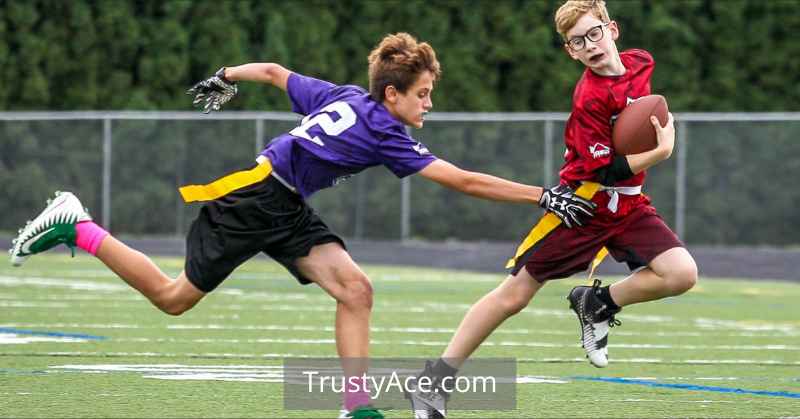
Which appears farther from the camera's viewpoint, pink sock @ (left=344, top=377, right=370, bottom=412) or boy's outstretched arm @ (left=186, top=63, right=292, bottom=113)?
boy's outstretched arm @ (left=186, top=63, right=292, bottom=113)

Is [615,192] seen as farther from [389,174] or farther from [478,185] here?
[389,174]

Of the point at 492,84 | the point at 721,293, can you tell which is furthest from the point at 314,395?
the point at 492,84

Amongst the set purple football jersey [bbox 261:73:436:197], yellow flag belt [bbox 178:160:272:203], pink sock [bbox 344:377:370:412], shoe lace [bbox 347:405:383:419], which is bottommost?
shoe lace [bbox 347:405:383:419]

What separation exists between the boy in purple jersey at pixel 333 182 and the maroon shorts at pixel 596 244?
28 centimetres

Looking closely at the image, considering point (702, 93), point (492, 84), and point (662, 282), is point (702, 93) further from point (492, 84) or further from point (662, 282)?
point (662, 282)

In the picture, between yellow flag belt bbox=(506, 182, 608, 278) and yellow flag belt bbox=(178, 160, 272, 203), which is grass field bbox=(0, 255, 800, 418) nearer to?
yellow flag belt bbox=(506, 182, 608, 278)

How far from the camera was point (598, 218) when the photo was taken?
7.63 metres

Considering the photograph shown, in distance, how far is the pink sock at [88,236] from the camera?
757cm

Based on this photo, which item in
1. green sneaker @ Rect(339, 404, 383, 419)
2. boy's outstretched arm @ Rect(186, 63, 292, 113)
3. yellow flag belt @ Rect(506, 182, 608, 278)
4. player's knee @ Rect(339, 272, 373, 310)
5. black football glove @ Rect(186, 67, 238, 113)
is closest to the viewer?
green sneaker @ Rect(339, 404, 383, 419)

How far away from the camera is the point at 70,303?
1358 cm

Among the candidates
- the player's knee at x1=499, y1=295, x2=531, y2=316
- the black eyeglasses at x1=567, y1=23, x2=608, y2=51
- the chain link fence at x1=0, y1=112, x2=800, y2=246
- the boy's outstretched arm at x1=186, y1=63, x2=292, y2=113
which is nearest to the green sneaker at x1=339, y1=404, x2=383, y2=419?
the player's knee at x1=499, y1=295, x2=531, y2=316

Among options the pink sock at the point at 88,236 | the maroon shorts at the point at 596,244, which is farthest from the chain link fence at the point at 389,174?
the pink sock at the point at 88,236

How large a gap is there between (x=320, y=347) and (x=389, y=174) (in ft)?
38.2

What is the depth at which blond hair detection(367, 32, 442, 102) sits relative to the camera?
7035mm
